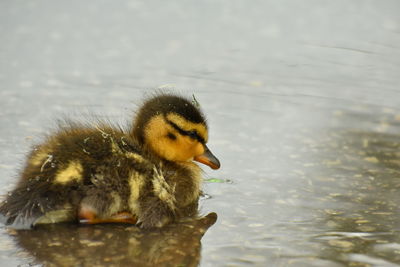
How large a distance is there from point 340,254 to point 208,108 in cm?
236

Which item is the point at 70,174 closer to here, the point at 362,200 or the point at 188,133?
the point at 188,133

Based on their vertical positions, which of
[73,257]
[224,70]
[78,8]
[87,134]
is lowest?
[73,257]

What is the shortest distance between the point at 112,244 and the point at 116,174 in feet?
1.06

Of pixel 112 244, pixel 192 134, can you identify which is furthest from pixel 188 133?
pixel 112 244

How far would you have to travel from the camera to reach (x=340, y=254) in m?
3.34

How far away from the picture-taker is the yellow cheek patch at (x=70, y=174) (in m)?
3.43

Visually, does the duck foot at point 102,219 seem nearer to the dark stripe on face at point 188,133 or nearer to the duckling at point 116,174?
the duckling at point 116,174

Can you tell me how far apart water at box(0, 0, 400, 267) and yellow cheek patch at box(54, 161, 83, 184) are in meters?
0.24

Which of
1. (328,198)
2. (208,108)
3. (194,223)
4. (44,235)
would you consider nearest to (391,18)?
(208,108)

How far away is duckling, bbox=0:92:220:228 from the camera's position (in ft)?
11.3

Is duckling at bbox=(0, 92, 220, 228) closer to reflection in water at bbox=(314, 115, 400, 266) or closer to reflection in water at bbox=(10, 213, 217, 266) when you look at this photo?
reflection in water at bbox=(10, 213, 217, 266)

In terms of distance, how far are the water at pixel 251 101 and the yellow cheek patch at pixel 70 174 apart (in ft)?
0.80

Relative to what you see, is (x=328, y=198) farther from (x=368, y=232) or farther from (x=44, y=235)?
(x=44, y=235)

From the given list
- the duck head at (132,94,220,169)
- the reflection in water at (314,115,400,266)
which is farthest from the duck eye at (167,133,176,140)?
the reflection in water at (314,115,400,266)
